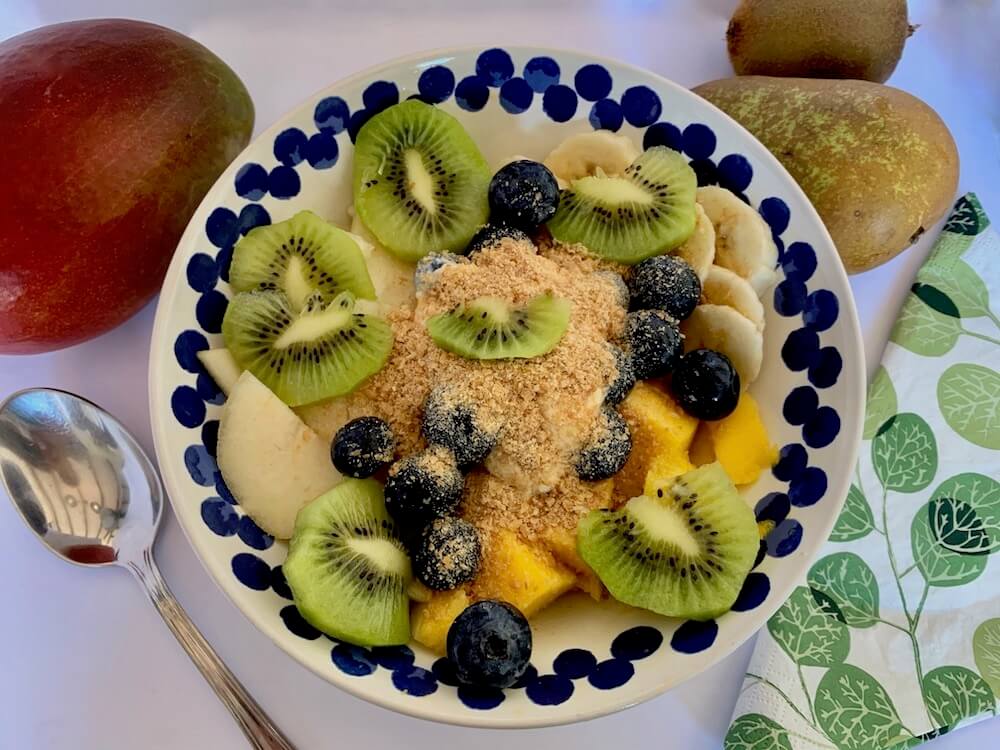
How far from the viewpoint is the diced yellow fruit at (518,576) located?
2.78 feet

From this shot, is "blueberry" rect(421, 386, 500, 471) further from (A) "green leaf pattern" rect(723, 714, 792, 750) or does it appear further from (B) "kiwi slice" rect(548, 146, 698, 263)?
(A) "green leaf pattern" rect(723, 714, 792, 750)

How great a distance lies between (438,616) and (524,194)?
49 cm

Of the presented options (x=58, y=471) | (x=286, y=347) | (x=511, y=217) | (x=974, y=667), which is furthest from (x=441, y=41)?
(x=974, y=667)

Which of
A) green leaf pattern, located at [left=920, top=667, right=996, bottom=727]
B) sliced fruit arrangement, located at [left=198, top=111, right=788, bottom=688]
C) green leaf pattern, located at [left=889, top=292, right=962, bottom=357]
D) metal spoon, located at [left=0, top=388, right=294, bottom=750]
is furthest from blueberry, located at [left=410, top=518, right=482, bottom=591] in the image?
green leaf pattern, located at [left=889, top=292, right=962, bottom=357]

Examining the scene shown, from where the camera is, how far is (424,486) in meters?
0.84

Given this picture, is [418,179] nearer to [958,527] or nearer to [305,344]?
[305,344]

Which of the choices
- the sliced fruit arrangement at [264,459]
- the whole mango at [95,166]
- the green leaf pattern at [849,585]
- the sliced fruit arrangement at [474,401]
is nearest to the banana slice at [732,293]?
the sliced fruit arrangement at [474,401]

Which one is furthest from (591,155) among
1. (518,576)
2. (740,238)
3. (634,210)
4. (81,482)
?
(81,482)

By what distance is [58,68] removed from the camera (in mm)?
1038

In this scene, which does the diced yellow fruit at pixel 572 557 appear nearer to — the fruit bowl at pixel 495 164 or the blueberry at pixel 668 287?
the fruit bowl at pixel 495 164

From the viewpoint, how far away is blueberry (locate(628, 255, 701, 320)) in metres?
0.94

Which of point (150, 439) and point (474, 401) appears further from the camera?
point (150, 439)

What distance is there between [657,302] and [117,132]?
69 centimetres

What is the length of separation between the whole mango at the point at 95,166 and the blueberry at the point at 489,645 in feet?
2.01
